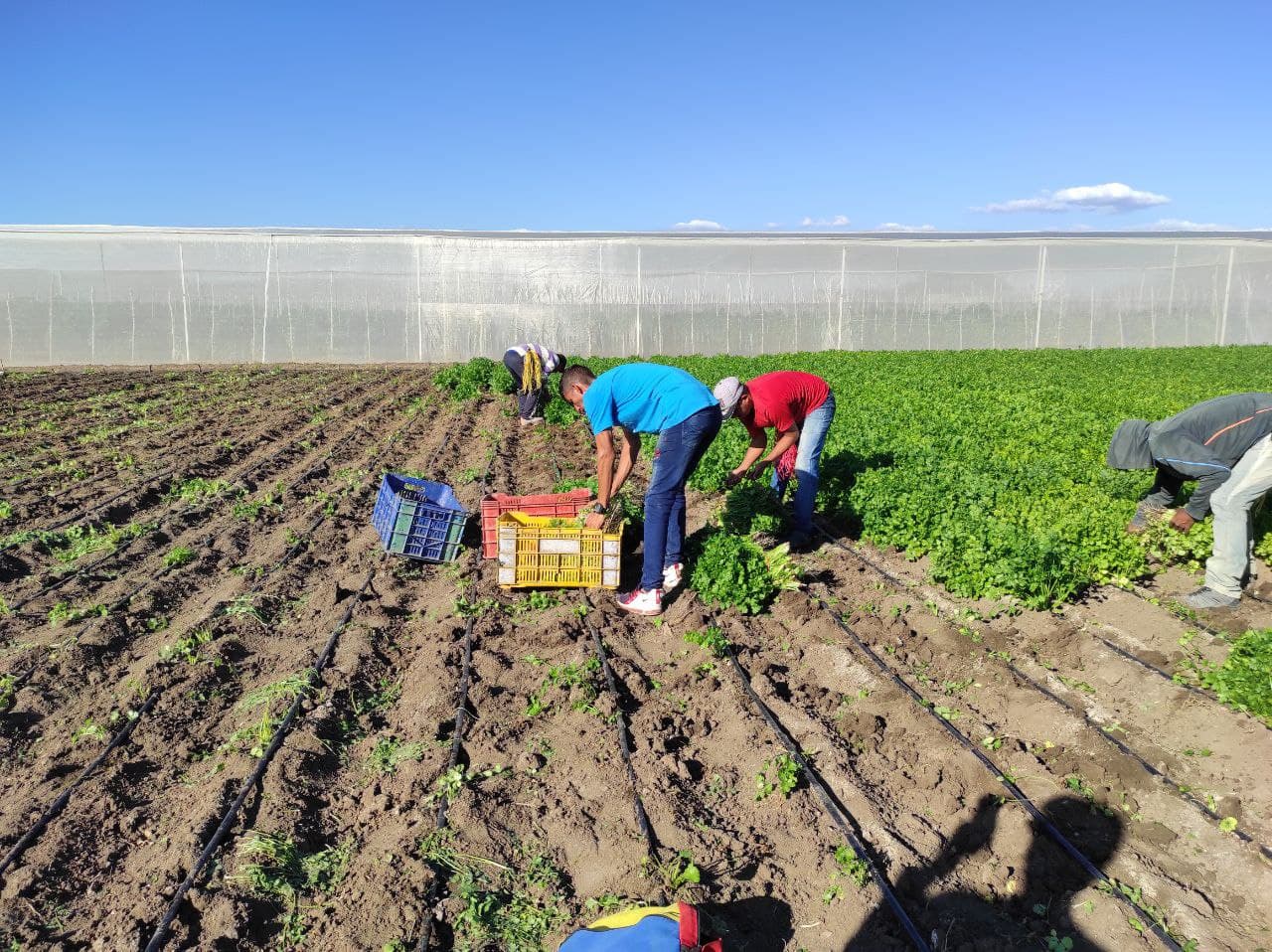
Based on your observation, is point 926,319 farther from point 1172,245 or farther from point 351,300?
point 351,300

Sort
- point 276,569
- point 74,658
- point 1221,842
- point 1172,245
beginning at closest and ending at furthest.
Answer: point 1221,842
point 74,658
point 276,569
point 1172,245

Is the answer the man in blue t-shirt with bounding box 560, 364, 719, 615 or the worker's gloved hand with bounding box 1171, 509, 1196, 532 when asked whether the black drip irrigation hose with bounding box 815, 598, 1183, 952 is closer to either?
the man in blue t-shirt with bounding box 560, 364, 719, 615

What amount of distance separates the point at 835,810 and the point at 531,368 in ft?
36.1

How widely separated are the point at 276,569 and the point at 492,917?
4.74 meters

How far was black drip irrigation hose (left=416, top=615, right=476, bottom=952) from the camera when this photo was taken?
310 cm

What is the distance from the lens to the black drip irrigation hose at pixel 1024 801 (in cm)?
316

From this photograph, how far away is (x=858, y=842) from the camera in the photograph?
357 centimetres

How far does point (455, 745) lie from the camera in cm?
430

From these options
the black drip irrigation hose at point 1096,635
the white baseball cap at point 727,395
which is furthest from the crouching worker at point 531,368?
the white baseball cap at point 727,395

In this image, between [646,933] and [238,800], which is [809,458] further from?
[646,933]

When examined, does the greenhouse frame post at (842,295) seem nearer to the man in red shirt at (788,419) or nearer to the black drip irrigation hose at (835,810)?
the man in red shirt at (788,419)

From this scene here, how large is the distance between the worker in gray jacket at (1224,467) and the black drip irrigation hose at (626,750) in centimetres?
399

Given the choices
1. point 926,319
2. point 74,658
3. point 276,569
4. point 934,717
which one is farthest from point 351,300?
point 934,717

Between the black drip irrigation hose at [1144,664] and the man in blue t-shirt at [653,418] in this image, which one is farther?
the man in blue t-shirt at [653,418]
